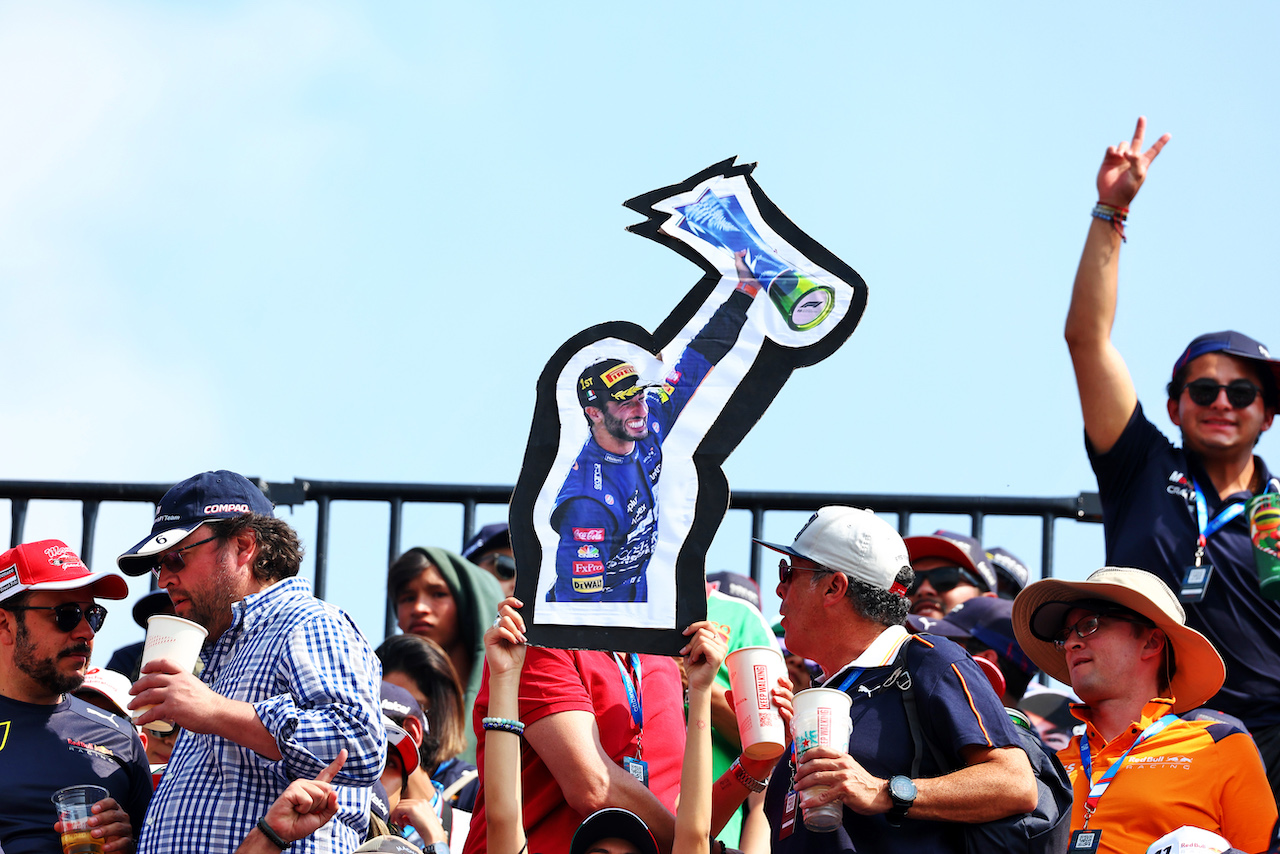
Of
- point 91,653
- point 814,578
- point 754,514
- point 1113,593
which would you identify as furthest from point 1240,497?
point 91,653

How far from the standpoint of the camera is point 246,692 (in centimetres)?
436

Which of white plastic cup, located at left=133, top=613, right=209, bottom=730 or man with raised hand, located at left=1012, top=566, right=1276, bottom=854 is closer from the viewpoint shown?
white plastic cup, located at left=133, top=613, right=209, bottom=730

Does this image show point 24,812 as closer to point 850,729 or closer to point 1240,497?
point 850,729

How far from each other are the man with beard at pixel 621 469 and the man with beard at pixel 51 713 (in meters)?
1.56

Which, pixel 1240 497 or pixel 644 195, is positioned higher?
pixel 644 195

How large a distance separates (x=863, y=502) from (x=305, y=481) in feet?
9.35

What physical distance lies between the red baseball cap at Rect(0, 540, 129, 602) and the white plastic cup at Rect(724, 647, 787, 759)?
225 cm

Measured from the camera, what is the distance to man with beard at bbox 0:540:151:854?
4.85 m

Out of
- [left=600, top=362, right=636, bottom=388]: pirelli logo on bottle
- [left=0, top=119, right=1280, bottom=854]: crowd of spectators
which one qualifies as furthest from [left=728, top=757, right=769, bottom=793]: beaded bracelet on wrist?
[left=600, top=362, right=636, bottom=388]: pirelli logo on bottle

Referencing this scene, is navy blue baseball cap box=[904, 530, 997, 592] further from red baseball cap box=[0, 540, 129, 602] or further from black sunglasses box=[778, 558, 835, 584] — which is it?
red baseball cap box=[0, 540, 129, 602]

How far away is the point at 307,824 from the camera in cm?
411

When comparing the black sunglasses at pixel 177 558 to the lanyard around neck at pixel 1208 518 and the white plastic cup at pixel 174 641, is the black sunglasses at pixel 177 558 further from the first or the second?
the lanyard around neck at pixel 1208 518

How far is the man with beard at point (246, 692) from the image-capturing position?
4.14 m

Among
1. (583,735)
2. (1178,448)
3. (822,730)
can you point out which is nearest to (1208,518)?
(1178,448)
